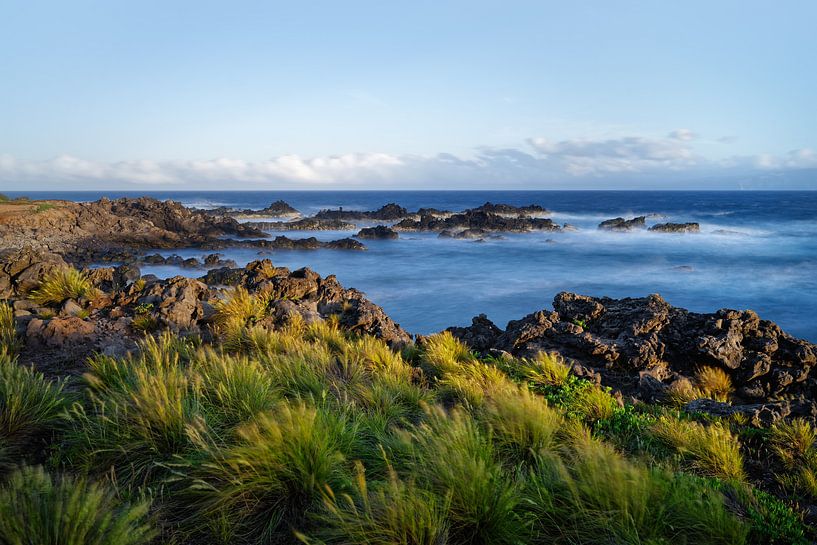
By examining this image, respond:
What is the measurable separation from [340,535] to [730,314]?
30.1 ft

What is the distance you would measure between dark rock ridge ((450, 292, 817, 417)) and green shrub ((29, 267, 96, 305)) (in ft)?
31.2

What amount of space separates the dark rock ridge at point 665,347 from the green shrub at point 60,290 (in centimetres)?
952

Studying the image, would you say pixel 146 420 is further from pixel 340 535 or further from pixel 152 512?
pixel 340 535

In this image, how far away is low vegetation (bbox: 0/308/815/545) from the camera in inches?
124

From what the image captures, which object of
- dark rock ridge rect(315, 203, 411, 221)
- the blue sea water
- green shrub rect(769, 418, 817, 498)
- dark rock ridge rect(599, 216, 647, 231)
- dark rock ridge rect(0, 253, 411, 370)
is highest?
dark rock ridge rect(315, 203, 411, 221)

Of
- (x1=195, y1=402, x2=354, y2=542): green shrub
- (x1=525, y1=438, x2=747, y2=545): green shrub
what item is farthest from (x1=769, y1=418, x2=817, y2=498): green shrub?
(x1=195, y1=402, x2=354, y2=542): green shrub

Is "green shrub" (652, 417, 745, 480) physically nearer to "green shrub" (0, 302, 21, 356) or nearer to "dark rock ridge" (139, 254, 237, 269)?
"green shrub" (0, 302, 21, 356)

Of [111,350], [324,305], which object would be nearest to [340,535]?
[111,350]

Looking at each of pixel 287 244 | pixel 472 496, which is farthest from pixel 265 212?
pixel 472 496

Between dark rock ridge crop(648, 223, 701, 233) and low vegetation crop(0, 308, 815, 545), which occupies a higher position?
dark rock ridge crop(648, 223, 701, 233)

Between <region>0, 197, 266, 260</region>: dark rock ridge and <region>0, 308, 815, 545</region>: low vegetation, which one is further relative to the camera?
<region>0, 197, 266, 260</region>: dark rock ridge

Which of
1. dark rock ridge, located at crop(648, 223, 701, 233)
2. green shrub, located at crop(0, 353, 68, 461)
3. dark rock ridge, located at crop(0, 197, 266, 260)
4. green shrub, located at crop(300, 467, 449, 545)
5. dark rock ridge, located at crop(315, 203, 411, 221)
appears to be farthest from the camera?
dark rock ridge, located at crop(315, 203, 411, 221)

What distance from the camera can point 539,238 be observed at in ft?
154

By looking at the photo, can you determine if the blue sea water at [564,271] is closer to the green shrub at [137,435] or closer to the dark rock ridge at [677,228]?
the dark rock ridge at [677,228]
